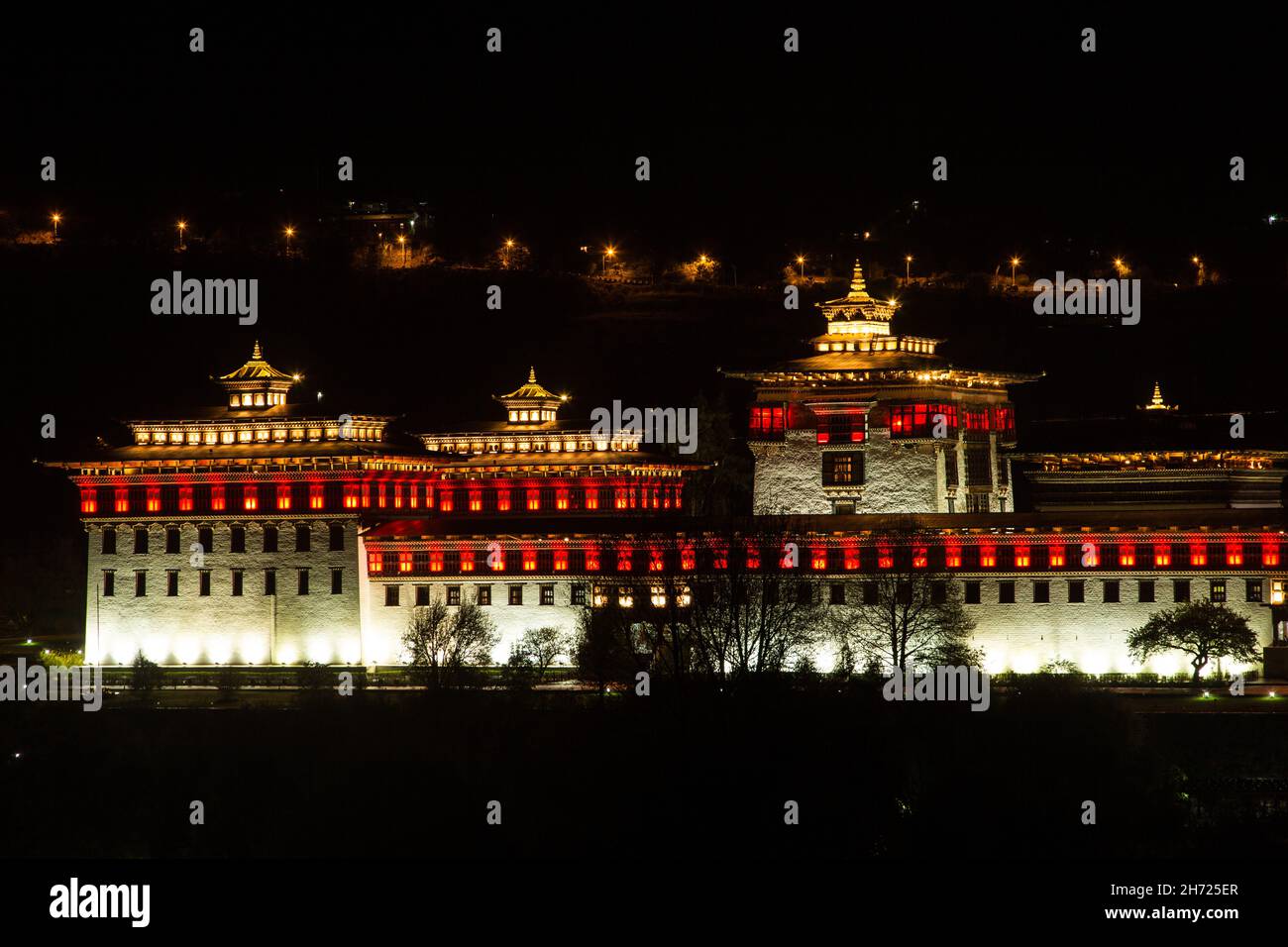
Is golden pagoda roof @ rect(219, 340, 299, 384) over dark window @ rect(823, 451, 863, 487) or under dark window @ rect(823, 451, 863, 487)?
over

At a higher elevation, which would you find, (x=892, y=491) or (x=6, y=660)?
(x=892, y=491)

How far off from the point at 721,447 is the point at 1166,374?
3646cm

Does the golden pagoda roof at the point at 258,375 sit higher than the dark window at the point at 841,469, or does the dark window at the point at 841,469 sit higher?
the golden pagoda roof at the point at 258,375

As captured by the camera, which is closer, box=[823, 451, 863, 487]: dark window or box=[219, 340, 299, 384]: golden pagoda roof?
box=[823, 451, 863, 487]: dark window

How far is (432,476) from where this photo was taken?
355ft

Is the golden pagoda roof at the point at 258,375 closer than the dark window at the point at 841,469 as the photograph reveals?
No

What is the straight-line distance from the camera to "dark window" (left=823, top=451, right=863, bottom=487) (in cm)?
10475

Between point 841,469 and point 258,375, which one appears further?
point 258,375

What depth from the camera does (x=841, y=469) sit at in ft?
345

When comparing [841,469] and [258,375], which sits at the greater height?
[258,375]

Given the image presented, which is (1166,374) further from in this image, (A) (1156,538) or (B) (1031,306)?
(A) (1156,538)

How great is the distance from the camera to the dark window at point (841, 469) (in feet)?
344

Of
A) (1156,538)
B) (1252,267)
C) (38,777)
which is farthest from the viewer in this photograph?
(1252,267)
